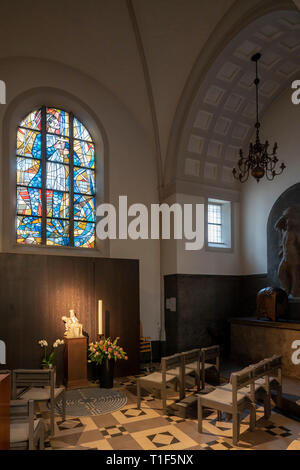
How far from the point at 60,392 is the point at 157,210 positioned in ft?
20.3

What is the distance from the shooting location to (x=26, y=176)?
9.49 m

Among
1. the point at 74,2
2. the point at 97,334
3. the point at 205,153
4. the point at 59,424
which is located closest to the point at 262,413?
the point at 59,424

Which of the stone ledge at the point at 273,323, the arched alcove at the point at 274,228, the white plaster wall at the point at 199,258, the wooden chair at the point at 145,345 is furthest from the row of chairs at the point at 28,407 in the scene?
the arched alcove at the point at 274,228

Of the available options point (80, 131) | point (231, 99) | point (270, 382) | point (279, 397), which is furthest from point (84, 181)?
point (279, 397)

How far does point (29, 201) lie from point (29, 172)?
0.77m

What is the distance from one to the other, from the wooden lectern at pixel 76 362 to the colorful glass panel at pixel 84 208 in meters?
3.42

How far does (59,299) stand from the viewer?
27.9 feet

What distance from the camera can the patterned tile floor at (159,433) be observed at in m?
5.01

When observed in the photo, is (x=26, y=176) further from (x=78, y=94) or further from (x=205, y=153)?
(x=205, y=153)

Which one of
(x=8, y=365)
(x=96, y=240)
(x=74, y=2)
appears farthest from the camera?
(x=96, y=240)

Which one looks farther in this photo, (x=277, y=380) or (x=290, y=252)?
(x=290, y=252)

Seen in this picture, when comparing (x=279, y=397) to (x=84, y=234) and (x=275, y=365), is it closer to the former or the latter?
(x=275, y=365)

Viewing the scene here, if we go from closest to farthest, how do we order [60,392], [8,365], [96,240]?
[60,392] < [8,365] < [96,240]

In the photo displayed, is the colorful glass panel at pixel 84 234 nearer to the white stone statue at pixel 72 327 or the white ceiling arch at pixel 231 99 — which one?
the white stone statue at pixel 72 327
